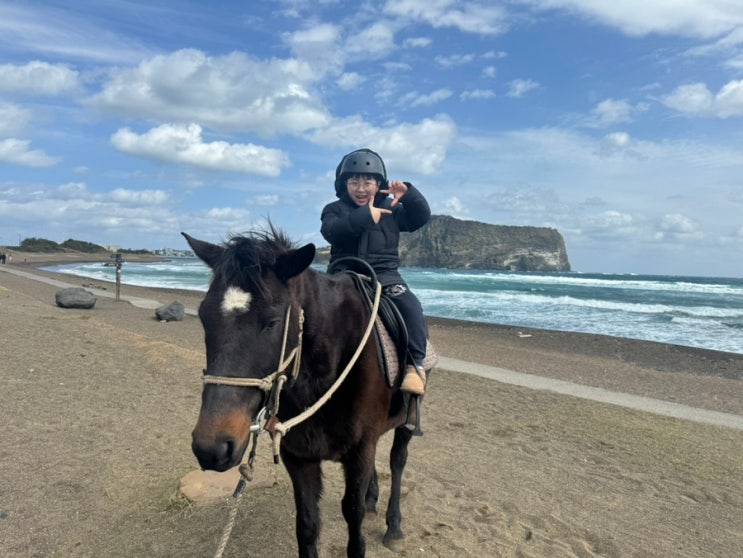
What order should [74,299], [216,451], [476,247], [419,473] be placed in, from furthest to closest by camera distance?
[476,247] → [74,299] → [419,473] → [216,451]

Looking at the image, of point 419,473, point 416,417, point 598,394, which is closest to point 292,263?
point 416,417

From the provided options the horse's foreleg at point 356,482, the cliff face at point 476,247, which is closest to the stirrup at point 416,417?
the horse's foreleg at point 356,482

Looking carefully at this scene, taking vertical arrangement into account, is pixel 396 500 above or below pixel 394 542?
above

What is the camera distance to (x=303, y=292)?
248 cm

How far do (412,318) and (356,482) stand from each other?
3.66ft

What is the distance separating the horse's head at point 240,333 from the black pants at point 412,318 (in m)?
1.27

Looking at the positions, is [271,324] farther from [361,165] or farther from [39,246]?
[39,246]

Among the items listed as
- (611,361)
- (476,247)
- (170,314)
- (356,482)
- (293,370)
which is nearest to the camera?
(293,370)

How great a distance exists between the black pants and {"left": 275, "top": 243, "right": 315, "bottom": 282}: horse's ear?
1358mm

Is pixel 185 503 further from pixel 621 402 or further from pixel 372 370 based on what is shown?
pixel 621 402

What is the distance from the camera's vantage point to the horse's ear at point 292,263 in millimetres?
2145

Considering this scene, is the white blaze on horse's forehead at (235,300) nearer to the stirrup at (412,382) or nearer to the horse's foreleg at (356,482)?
the horse's foreleg at (356,482)

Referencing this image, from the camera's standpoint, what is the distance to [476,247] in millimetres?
123000

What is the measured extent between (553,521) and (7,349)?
936 cm
